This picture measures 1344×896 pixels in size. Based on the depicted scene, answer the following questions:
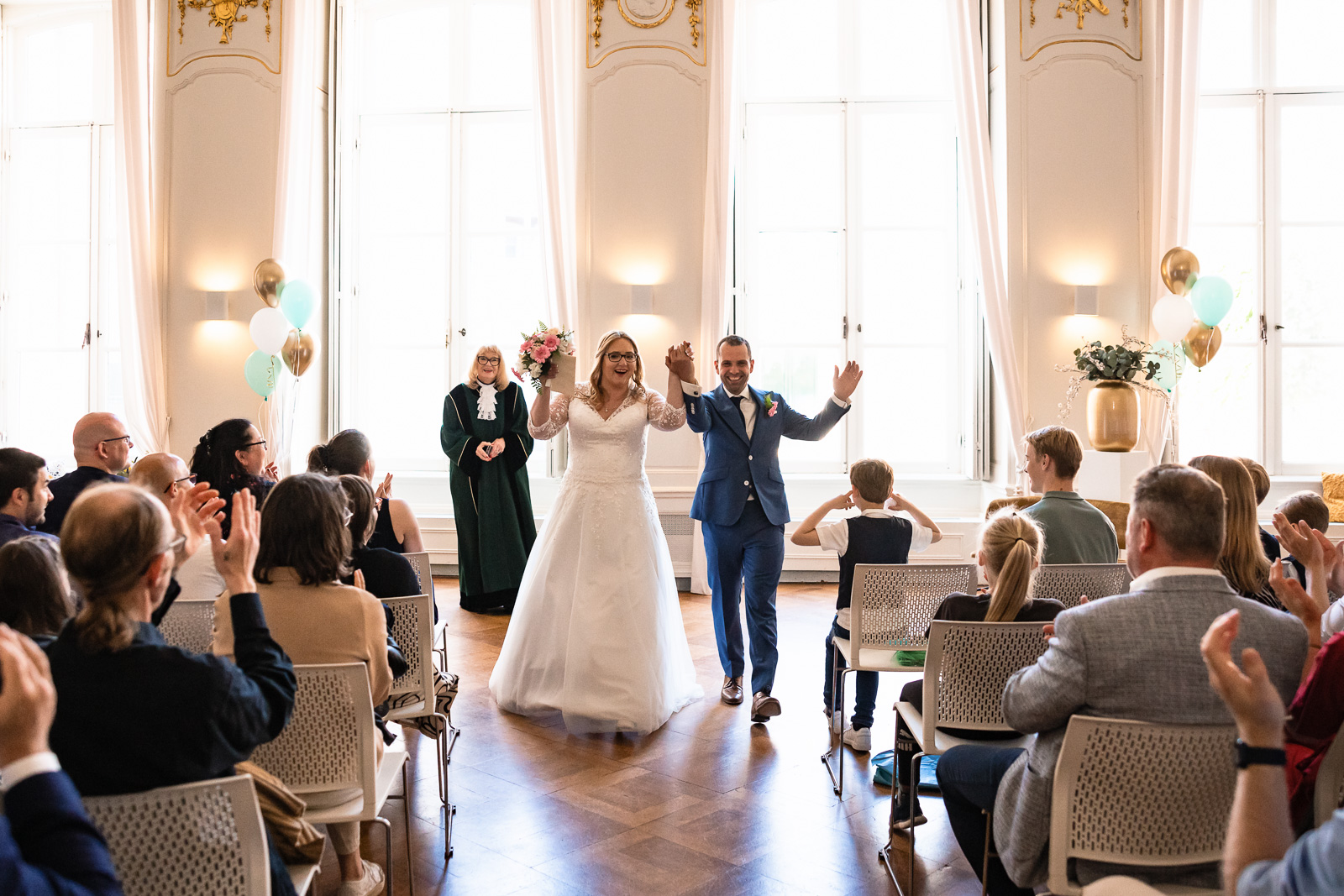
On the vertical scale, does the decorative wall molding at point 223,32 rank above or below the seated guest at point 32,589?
above

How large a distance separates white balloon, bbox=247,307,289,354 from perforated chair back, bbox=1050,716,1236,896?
6976 mm

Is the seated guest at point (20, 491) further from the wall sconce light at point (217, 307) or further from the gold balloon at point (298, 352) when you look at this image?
the wall sconce light at point (217, 307)

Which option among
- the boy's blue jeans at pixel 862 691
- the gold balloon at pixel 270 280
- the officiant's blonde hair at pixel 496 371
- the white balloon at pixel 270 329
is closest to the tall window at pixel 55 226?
the gold balloon at pixel 270 280

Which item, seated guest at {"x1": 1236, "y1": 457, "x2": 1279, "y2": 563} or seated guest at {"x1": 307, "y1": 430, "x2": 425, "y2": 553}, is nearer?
seated guest at {"x1": 1236, "y1": 457, "x2": 1279, "y2": 563}

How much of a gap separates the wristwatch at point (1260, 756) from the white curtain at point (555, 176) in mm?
6787

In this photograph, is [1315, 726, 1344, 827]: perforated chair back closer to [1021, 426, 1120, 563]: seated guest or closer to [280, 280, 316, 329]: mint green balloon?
[1021, 426, 1120, 563]: seated guest

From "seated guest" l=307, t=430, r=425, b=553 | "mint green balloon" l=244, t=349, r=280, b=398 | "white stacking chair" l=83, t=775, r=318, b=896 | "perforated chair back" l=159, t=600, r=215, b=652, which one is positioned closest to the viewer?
"white stacking chair" l=83, t=775, r=318, b=896

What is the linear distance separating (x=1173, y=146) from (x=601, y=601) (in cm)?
586

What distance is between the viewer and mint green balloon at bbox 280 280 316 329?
778cm

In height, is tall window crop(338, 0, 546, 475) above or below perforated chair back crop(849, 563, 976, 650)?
above

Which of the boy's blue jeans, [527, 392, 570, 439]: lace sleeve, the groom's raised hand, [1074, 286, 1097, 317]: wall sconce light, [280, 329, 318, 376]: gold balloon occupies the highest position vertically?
[1074, 286, 1097, 317]: wall sconce light

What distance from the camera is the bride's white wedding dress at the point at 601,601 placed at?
14.1ft

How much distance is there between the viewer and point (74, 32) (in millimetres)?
9297

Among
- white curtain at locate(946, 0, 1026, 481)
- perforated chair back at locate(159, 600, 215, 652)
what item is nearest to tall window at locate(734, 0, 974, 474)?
white curtain at locate(946, 0, 1026, 481)
